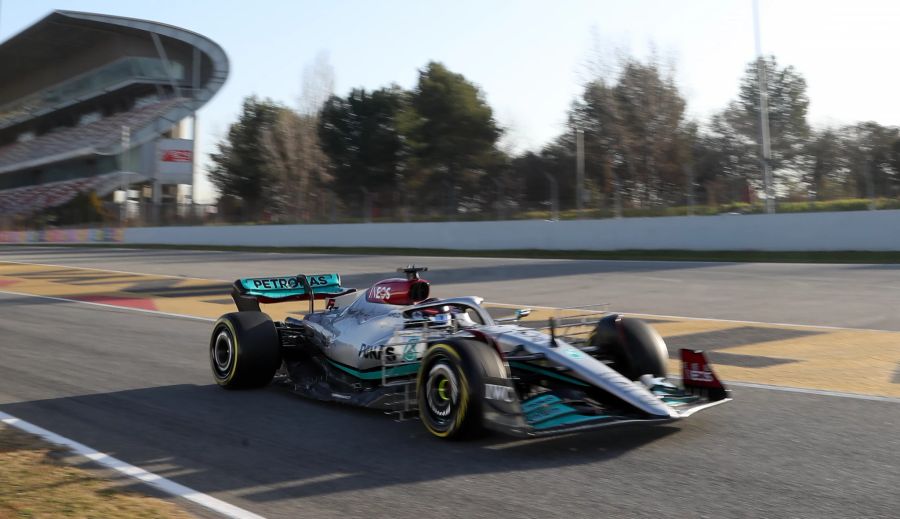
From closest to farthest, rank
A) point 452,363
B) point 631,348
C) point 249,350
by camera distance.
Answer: point 452,363 → point 631,348 → point 249,350

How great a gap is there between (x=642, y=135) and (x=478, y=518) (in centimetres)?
4229

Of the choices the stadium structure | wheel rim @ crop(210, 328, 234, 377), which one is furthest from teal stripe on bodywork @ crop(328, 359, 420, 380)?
the stadium structure

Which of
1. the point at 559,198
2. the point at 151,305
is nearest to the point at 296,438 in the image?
the point at 151,305

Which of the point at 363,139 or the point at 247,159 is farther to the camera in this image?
the point at 247,159

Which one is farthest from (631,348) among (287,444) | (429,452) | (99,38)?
(99,38)

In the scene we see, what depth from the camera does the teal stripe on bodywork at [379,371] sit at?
6.45m

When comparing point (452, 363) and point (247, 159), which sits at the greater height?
point (247, 159)

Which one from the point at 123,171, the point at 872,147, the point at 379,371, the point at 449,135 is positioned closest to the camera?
the point at 379,371

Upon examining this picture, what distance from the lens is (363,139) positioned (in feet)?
173

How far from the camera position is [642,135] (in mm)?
44656

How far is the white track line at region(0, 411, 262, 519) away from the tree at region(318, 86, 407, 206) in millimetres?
44743

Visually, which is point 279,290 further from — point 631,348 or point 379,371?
point 631,348

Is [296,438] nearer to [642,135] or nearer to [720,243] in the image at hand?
[720,243]

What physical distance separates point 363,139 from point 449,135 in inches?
239
